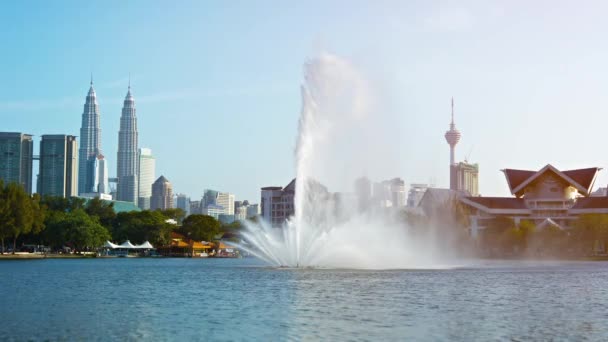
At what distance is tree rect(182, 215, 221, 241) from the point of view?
183 metres

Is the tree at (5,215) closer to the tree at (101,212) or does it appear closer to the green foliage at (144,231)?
the green foliage at (144,231)

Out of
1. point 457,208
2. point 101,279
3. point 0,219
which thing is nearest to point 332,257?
point 101,279

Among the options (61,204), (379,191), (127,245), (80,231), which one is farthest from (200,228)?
(379,191)

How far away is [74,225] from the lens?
13250cm

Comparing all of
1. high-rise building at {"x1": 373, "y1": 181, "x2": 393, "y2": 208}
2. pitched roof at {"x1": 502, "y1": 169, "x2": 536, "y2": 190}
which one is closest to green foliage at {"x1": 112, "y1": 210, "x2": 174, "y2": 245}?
pitched roof at {"x1": 502, "y1": 169, "x2": 536, "y2": 190}

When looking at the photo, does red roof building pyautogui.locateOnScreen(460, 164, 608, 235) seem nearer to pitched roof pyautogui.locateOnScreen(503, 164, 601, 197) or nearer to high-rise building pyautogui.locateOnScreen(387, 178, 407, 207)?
pitched roof pyautogui.locateOnScreen(503, 164, 601, 197)

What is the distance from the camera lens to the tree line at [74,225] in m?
112

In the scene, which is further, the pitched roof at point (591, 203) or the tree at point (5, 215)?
the pitched roof at point (591, 203)

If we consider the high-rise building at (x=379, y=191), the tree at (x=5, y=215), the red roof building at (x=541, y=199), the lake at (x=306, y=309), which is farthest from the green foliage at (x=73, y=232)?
the red roof building at (x=541, y=199)

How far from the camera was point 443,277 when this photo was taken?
200 feet

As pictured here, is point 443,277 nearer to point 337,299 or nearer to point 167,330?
point 337,299

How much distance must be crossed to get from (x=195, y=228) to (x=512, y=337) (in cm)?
15848

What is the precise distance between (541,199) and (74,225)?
329ft

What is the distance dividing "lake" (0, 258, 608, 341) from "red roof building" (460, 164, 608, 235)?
395 feet
